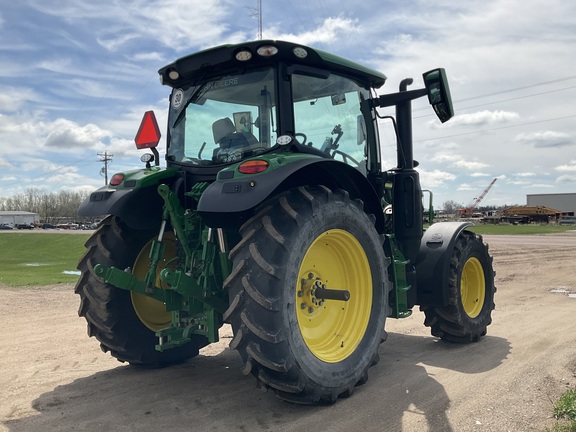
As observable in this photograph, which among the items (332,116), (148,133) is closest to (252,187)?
(148,133)

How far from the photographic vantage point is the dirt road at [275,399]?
149 inches

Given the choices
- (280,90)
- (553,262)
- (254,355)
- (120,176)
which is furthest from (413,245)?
(553,262)

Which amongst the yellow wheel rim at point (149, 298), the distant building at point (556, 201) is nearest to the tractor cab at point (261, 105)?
the yellow wheel rim at point (149, 298)

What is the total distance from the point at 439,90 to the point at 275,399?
123 inches

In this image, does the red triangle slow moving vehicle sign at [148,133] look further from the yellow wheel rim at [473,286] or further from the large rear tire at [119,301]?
the yellow wheel rim at [473,286]

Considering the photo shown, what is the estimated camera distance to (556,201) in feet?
236

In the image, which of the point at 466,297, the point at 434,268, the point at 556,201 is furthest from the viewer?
the point at 556,201

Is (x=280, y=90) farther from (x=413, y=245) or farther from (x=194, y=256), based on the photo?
(x=413, y=245)

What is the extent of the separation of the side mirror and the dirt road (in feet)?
8.15

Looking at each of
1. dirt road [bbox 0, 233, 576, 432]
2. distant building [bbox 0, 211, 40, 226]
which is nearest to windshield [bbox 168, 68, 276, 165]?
dirt road [bbox 0, 233, 576, 432]

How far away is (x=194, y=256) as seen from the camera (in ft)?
14.9

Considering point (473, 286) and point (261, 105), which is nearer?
point (261, 105)

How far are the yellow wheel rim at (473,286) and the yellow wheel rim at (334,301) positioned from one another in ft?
7.73

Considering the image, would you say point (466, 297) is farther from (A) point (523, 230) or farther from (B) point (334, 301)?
(A) point (523, 230)
